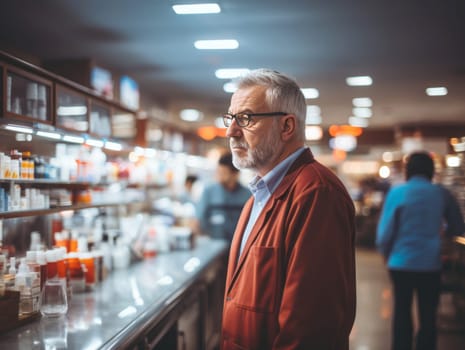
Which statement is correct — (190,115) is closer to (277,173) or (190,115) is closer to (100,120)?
(100,120)

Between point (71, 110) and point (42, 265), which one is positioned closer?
point (42, 265)

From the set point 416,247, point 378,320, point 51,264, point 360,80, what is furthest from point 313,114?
point 51,264

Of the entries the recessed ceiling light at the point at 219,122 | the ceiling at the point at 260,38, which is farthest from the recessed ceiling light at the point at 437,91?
the recessed ceiling light at the point at 219,122

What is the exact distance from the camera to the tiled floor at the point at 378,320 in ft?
16.4

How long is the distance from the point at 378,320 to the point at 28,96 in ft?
16.4

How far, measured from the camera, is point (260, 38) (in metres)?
4.60

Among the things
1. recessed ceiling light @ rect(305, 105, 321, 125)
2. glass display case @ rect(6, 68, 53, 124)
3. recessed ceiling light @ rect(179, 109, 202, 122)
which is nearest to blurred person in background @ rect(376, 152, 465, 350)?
glass display case @ rect(6, 68, 53, 124)

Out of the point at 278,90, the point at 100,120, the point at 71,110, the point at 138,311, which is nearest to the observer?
the point at 278,90

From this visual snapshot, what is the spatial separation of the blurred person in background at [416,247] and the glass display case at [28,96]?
2982 mm

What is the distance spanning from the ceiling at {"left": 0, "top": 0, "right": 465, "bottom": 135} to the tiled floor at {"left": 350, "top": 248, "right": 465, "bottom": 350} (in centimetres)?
330

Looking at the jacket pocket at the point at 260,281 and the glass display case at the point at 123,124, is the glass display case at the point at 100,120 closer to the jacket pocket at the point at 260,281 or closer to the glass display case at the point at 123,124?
the glass display case at the point at 123,124

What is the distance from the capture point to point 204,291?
14.6 ft

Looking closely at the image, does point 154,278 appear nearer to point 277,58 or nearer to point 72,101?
point 72,101

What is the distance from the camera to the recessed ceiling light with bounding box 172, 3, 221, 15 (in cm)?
364
